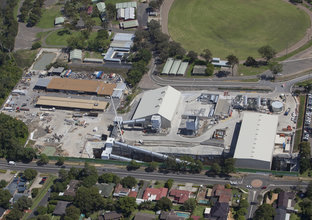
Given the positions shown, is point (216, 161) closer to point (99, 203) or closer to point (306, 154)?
point (306, 154)

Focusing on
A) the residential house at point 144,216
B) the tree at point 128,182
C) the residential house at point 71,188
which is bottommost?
the residential house at point 144,216

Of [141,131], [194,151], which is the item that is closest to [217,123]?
[194,151]

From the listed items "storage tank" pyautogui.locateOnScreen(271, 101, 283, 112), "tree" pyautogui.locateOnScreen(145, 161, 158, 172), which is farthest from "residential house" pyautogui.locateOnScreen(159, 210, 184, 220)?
"storage tank" pyautogui.locateOnScreen(271, 101, 283, 112)

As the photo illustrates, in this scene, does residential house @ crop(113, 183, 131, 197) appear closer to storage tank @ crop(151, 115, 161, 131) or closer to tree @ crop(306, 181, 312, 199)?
storage tank @ crop(151, 115, 161, 131)

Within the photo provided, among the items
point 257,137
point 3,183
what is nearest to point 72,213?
point 3,183

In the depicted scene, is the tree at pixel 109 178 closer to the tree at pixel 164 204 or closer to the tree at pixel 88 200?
the tree at pixel 88 200

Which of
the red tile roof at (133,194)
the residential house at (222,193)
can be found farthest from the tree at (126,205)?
the residential house at (222,193)

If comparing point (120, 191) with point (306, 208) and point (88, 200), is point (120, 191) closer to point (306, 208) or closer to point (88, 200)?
point (88, 200)
